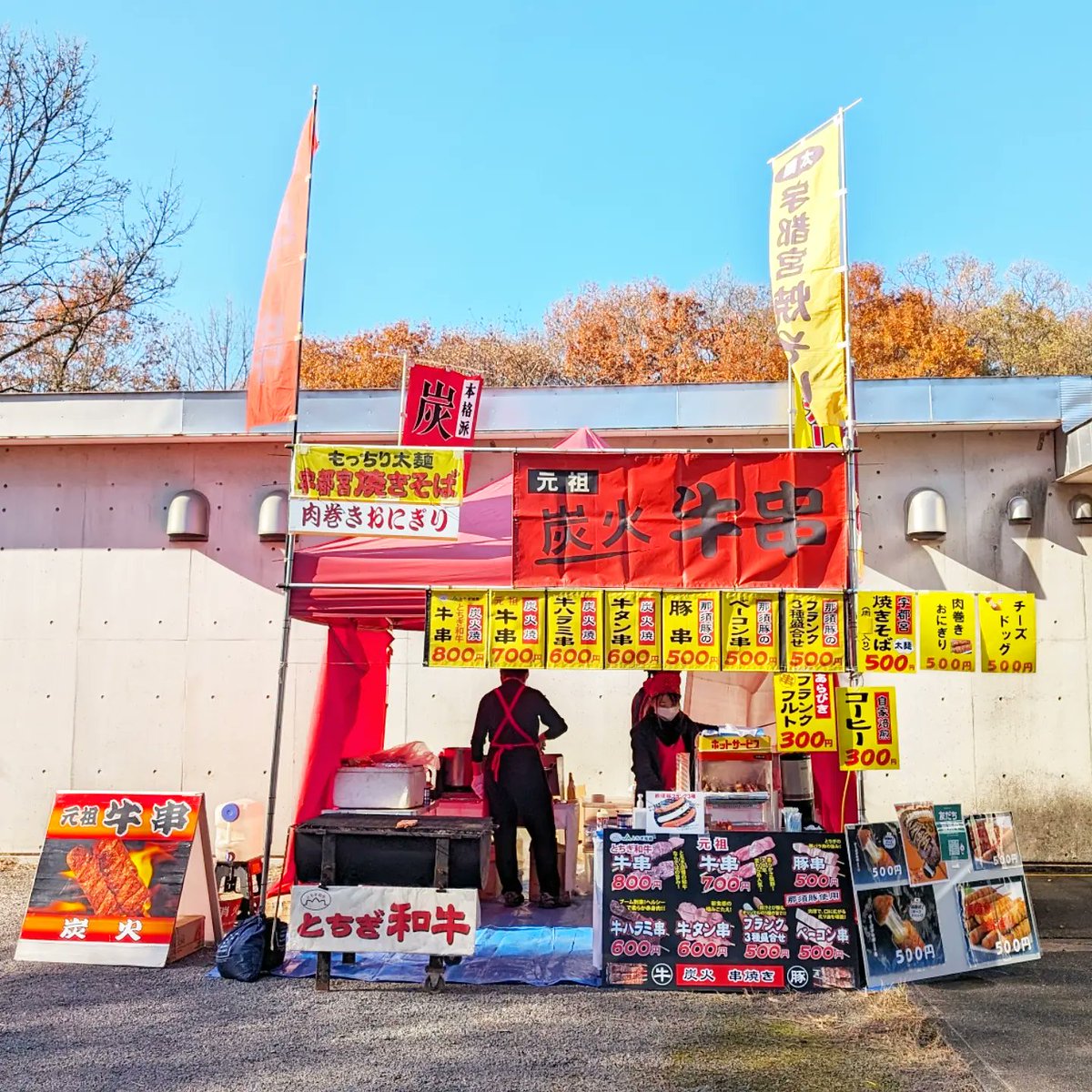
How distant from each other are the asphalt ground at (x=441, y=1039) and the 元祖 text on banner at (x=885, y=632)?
1877 millimetres

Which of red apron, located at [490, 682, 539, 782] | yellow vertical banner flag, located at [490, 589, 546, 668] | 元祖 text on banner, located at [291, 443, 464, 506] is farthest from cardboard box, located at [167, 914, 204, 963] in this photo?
元祖 text on banner, located at [291, 443, 464, 506]

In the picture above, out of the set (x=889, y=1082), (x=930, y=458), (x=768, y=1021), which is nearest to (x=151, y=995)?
(x=768, y=1021)

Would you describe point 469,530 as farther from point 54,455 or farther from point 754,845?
point 54,455

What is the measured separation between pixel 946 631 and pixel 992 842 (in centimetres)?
137

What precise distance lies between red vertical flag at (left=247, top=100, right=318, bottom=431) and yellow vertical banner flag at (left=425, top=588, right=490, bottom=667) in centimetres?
157

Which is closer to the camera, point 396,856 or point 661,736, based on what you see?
point 396,856

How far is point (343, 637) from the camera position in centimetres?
916

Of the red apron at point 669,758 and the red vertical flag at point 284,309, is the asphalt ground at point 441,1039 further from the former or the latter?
the red vertical flag at point 284,309

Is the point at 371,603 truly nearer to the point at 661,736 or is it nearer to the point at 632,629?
the point at 632,629

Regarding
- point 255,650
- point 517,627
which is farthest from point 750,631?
point 255,650

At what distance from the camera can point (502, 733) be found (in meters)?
8.19

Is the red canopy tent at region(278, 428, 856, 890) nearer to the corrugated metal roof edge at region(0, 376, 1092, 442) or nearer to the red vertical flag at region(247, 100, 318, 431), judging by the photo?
the red vertical flag at region(247, 100, 318, 431)

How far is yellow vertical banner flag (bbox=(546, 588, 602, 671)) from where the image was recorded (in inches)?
262

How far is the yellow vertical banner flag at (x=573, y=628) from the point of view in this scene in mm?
6656
